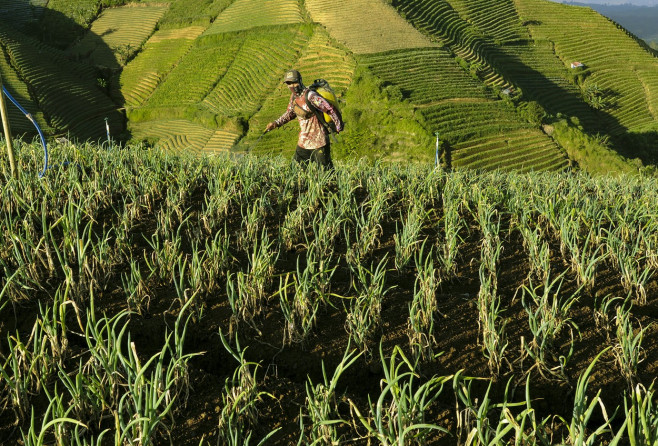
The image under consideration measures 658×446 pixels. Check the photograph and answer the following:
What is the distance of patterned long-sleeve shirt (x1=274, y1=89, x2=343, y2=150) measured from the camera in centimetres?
628

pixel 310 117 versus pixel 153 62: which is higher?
pixel 310 117

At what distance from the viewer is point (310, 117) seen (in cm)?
654

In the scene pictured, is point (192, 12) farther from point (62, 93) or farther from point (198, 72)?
point (62, 93)

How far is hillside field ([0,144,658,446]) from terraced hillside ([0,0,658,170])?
80.3 ft

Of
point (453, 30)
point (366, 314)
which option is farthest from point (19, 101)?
point (366, 314)

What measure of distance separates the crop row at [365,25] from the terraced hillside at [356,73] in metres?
0.16

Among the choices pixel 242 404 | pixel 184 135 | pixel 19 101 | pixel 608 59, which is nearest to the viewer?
pixel 242 404

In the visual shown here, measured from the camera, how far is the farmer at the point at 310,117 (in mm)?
6277

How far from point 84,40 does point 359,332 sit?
6166 centimetres

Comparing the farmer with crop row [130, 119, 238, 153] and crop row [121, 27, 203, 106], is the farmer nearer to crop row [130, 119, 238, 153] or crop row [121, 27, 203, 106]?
crop row [130, 119, 238, 153]

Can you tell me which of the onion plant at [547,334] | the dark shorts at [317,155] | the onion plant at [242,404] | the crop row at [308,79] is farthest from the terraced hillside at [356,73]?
the onion plant at [242,404]

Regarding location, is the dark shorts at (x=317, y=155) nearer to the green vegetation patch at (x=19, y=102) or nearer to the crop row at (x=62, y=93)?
the green vegetation patch at (x=19, y=102)

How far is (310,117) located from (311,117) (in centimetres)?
1

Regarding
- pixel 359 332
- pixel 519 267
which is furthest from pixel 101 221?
pixel 519 267
